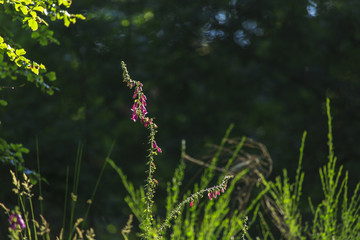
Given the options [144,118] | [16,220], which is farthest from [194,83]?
[16,220]

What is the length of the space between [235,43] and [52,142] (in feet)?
9.41

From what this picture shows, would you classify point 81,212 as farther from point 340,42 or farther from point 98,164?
point 340,42

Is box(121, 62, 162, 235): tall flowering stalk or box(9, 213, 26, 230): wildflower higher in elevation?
box(121, 62, 162, 235): tall flowering stalk

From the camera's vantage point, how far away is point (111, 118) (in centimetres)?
752

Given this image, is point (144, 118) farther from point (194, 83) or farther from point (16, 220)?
point (194, 83)

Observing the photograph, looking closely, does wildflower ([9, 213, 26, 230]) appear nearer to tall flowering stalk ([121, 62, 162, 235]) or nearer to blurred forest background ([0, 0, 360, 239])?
tall flowering stalk ([121, 62, 162, 235])

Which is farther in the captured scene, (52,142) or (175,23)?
(175,23)

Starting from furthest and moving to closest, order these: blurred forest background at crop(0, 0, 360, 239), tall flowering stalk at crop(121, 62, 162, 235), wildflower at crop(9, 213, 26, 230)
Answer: blurred forest background at crop(0, 0, 360, 239)
tall flowering stalk at crop(121, 62, 162, 235)
wildflower at crop(9, 213, 26, 230)

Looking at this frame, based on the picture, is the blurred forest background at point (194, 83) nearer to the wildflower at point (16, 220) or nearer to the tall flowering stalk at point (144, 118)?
the tall flowering stalk at point (144, 118)

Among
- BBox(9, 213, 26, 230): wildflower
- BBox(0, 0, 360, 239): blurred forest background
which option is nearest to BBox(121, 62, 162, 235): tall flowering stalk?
BBox(9, 213, 26, 230): wildflower

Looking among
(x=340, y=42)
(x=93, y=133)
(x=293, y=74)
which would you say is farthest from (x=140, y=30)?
(x=340, y=42)

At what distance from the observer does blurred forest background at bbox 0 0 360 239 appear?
741 centimetres

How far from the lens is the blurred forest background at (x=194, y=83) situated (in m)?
7.41

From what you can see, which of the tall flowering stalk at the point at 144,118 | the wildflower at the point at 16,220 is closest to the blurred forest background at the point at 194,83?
the tall flowering stalk at the point at 144,118
